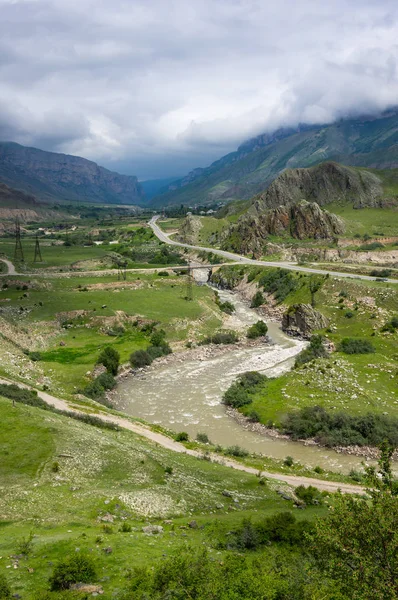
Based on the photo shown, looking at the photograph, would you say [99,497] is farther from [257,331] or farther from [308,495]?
[257,331]

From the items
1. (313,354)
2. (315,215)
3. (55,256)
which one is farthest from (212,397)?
(55,256)

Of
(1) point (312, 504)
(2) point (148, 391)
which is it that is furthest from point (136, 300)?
(1) point (312, 504)

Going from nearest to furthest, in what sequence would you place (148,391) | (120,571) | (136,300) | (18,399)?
1. (120,571)
2. (18,399)
3. (148,391)
4. (136,300)

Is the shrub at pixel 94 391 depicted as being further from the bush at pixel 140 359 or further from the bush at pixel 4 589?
the bush at pixel 4 589

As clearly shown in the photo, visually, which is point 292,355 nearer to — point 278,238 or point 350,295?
point 350,295

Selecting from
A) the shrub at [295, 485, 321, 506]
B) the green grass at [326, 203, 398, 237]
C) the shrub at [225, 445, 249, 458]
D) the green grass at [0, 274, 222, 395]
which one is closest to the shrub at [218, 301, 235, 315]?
the green grass at [0, 274, 222, 395]

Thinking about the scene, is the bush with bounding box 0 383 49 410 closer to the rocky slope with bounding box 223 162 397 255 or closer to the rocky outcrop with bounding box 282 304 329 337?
the rocky outcrop with bounding box 282 304 329 337
